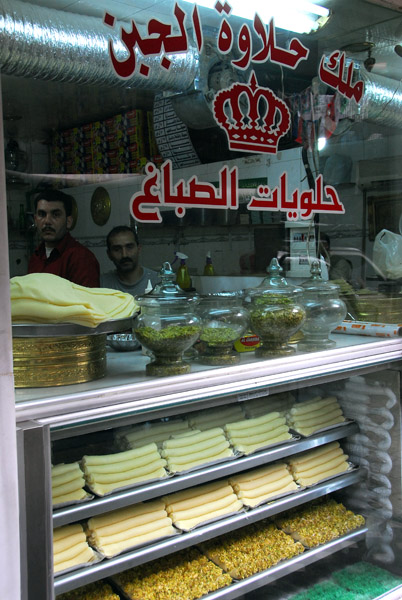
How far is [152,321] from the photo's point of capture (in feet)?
5.68

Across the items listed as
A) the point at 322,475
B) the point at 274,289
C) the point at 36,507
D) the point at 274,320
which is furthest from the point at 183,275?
the point at 36,507

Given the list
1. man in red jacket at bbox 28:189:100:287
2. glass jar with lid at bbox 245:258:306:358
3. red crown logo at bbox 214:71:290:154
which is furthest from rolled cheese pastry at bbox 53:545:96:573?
red crown logo at bbox 214:71:290:154

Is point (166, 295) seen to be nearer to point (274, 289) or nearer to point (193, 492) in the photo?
point (274, 289)

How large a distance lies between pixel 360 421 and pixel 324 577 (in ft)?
2.06

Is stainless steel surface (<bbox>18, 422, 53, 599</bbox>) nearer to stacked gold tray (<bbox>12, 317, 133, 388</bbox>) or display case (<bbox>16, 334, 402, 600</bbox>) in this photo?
display case (<bbox>16, 334, 402, 600</bbox>)

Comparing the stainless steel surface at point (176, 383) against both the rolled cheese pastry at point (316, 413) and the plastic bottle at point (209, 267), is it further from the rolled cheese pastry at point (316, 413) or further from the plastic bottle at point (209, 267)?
the plastic bottle at point (209, 267)

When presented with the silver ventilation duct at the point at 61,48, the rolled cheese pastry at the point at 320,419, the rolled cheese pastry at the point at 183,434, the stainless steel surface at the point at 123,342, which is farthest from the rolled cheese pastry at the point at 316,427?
the silver ventilation duct at the point at 61,48

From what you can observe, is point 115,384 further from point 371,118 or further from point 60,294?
Answer: point 371,118

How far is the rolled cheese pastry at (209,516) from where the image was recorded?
1.86 meters

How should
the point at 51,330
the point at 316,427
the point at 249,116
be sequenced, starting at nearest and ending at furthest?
the point at 51,330, the point at 316,427, the point at 249,116

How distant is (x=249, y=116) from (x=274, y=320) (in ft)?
3.14

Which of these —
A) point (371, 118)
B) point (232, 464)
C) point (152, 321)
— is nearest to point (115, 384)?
point (152, 321)

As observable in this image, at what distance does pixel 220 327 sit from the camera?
191 centimetres

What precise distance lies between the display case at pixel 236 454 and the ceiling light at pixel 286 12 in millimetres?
1342
